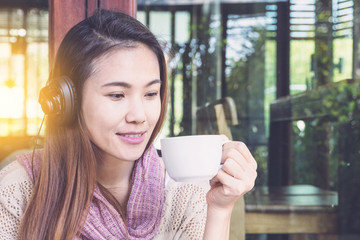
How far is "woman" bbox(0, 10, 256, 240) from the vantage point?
0.82 metres

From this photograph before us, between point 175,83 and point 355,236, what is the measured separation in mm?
1319

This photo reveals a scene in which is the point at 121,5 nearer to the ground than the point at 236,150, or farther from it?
farther from it

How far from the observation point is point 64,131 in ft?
2.98

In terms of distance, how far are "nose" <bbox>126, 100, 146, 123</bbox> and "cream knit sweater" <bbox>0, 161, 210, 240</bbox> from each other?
0.24 metres

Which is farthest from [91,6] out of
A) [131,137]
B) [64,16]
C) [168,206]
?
[168,206]

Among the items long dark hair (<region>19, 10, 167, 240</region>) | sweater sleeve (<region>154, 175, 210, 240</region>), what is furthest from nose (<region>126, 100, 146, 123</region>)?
sweater sleeve (<region>154, 175, 210, 240</region>)

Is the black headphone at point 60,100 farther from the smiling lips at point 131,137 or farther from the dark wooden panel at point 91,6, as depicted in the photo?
the dark wooden panel at point 91,6

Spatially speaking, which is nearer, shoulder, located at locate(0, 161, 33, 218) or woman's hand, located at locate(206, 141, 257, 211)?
woman's hand, located at locate(206, 141, 257, 211)

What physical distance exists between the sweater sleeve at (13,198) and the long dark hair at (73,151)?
0.03 m

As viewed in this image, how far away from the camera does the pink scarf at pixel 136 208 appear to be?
0.92 meters

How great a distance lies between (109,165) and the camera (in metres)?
0.99

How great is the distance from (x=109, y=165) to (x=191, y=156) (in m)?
0.37

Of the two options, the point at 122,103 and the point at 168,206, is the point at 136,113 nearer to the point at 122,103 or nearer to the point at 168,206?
the point at 122,103

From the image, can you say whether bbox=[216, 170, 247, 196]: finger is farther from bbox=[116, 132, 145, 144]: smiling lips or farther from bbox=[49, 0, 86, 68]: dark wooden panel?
bbox=[49, 0, 86, 68]: dark wooden panel
